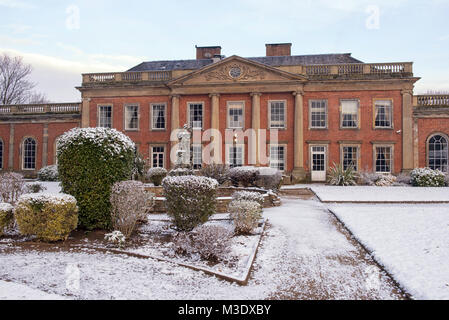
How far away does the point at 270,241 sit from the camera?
7703mm

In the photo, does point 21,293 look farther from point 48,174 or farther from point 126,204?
point 48,174

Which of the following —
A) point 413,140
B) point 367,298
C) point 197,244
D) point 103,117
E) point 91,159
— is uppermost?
point 103,117

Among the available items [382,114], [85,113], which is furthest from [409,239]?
[85,113]

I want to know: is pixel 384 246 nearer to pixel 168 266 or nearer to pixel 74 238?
pixel 168 266

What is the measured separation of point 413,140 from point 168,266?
2240cm

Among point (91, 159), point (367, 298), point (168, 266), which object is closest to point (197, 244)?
Answer: point (168, 266)

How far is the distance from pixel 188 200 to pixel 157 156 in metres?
18.1

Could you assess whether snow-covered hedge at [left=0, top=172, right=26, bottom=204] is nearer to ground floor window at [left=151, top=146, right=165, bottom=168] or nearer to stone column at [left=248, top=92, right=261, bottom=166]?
ground floor window at [left=151, top=146, right=165, bottom=168]

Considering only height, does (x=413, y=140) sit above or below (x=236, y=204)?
above

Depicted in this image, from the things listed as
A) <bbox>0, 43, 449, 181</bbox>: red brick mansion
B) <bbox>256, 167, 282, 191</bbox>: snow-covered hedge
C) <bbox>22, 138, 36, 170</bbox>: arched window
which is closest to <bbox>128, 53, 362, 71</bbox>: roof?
<bbox>0, 43, 449, 181</bbox>: red brick mansion

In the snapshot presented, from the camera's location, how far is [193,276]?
532 centimetres

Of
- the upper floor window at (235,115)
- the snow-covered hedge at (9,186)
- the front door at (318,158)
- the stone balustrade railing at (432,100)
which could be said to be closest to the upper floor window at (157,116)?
the upper floor window at (235,115)
